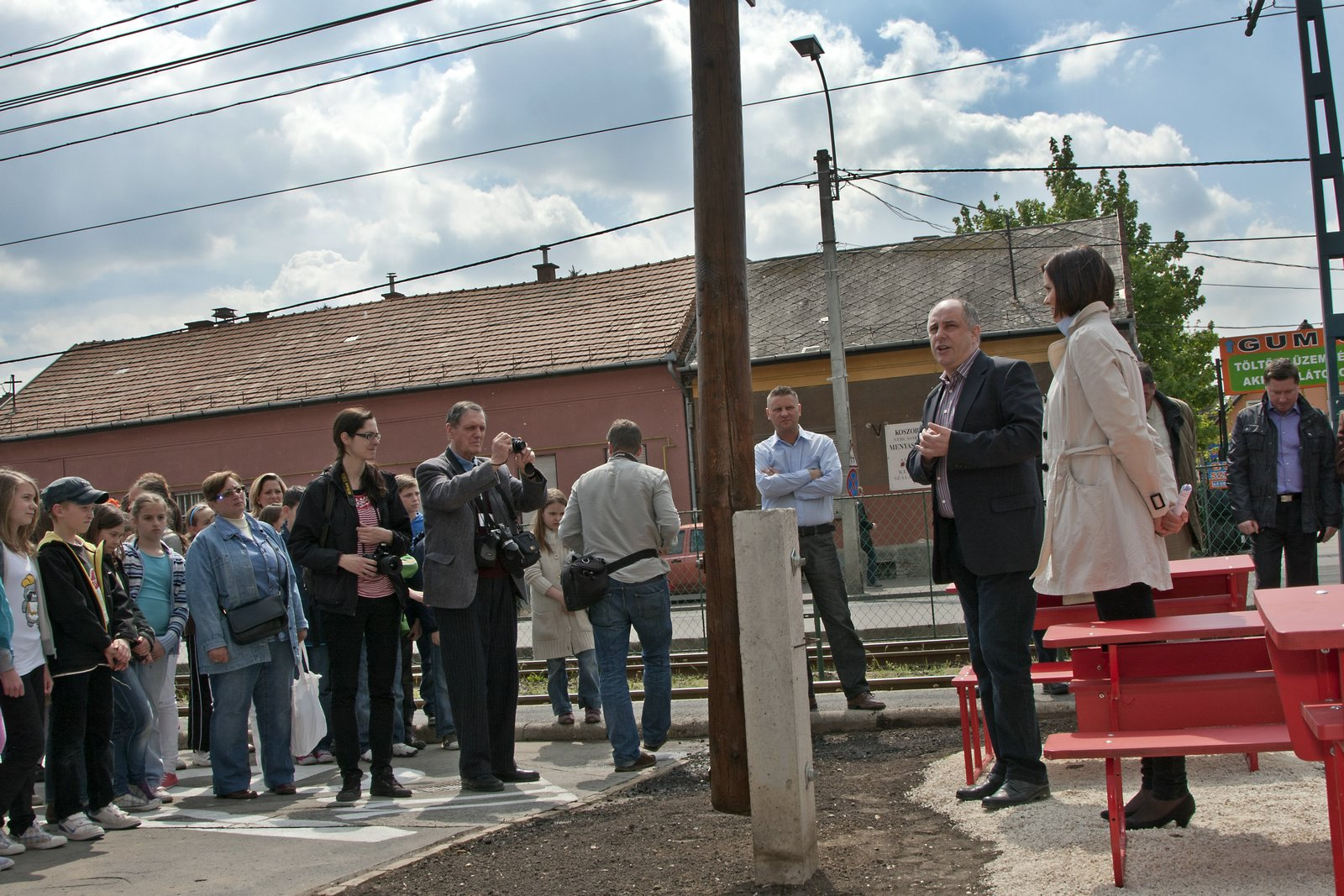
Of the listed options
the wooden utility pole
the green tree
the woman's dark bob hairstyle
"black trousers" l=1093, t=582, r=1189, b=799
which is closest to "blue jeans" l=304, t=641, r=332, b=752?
the wooden utility pole

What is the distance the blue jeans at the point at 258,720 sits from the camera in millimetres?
7234

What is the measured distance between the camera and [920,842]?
4.88 metres

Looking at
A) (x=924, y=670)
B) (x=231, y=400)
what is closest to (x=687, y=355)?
(x=231, y=400)

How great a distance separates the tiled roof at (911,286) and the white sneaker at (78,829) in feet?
67.9

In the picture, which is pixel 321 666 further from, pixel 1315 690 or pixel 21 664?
pixel 1315 690

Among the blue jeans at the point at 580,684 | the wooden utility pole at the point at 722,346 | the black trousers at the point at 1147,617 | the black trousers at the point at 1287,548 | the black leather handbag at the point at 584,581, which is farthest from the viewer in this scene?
the blue jeans at the point at 580,684

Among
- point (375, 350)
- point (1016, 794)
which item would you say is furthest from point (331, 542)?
point (375, 350)

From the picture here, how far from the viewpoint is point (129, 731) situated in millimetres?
7270

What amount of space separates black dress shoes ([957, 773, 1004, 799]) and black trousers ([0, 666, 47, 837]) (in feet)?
14.6

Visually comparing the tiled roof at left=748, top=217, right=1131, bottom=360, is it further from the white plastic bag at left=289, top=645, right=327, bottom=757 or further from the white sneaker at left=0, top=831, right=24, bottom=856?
the white sneaker at left=0, top=831, right=24, bottom=856

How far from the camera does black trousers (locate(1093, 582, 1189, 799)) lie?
4410 mm

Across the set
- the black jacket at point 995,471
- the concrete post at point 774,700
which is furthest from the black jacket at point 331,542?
the black jacket at point 995,471

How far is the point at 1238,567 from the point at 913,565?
30.2 feet

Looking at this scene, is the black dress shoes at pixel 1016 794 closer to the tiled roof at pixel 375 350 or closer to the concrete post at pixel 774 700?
the concrete post at pixel 774 700
